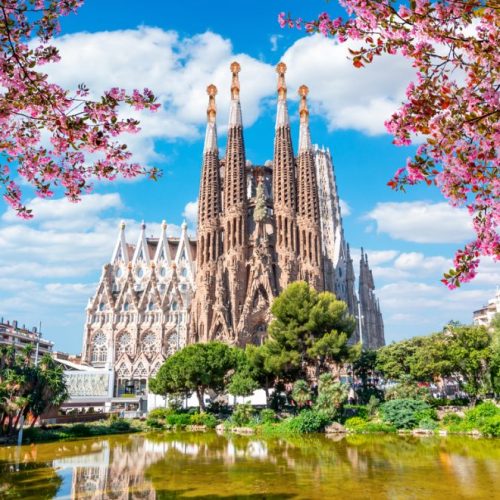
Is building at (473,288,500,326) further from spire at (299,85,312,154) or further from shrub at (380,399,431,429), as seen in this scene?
shrub at (380,399,431,429)

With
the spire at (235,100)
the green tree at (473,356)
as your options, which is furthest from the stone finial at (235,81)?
the green tree at (473,356)

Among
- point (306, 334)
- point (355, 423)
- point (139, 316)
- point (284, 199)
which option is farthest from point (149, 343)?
point (355, 423)

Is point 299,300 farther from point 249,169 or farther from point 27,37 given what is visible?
point 249,169

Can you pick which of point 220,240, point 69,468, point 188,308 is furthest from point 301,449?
point 188,308

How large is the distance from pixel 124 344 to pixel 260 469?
151ft

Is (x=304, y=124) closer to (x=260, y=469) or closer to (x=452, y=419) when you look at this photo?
(x=452, y=419)

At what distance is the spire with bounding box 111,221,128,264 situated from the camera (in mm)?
65500

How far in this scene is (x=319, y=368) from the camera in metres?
31.7

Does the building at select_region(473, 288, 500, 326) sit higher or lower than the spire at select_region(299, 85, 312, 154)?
lower

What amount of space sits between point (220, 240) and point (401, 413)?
95.8ft

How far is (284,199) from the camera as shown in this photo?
50750mm

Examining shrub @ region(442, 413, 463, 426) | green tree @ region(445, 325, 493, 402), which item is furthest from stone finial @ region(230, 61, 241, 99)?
shrub @ region(442, 413, 463, 426)

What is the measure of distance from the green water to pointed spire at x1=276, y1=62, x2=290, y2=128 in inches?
1558

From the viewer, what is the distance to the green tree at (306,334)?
1206 inches
